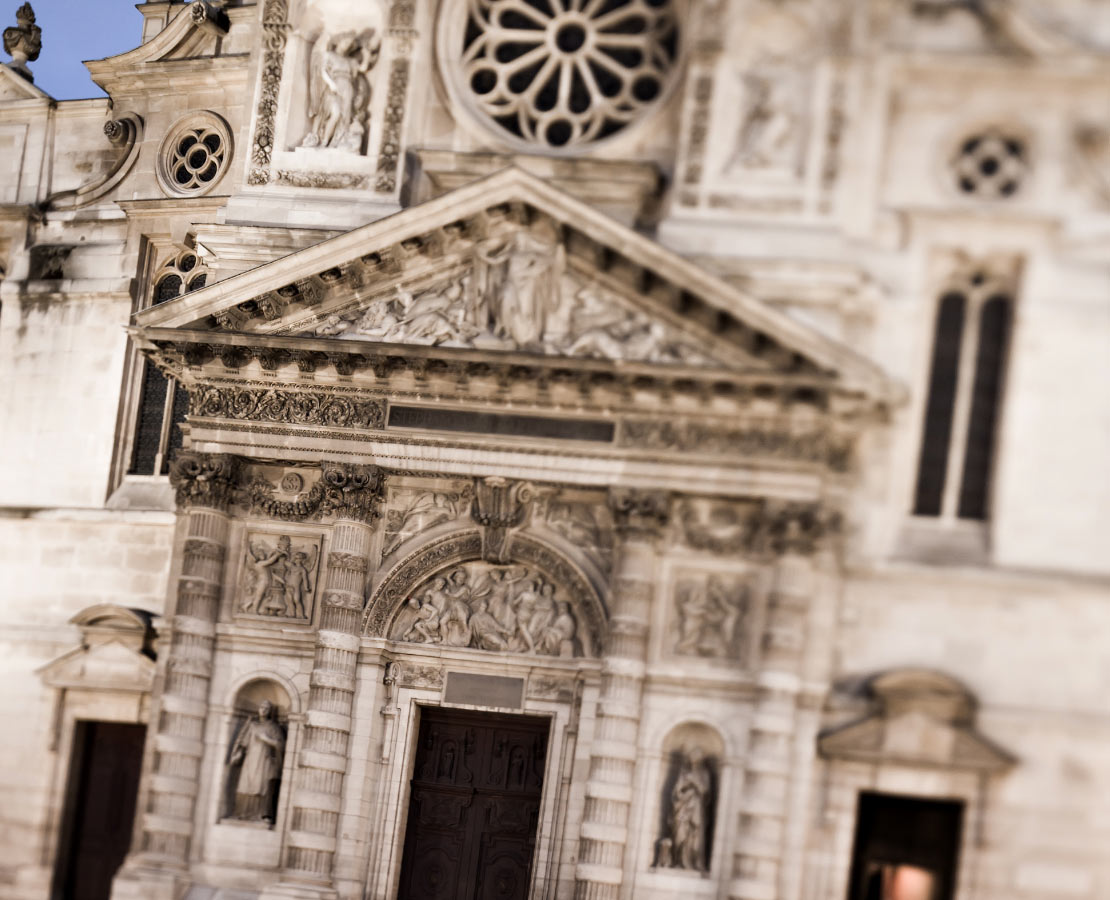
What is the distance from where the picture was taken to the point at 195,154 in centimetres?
2419

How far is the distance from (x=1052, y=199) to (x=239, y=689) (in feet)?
34.3

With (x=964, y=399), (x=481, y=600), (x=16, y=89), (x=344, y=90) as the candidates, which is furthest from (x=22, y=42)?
(x=964, y=399)

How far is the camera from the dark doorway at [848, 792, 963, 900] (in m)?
18.8

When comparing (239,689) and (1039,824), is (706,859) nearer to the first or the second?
(1039,824)

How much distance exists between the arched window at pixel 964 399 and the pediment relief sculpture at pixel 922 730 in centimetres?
199

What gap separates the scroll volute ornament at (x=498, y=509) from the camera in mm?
19781

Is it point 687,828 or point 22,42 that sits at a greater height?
point 22,42

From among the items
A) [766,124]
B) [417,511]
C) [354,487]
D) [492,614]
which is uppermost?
[766,124]

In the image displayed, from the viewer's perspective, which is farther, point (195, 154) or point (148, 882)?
point (195, 154)

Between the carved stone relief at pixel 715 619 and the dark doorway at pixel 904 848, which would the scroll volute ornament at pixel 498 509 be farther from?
the dark doorway at pixel 904 848

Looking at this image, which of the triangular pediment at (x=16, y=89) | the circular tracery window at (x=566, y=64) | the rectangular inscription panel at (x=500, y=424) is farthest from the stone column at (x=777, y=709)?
the triangular pediment at (x=16, y=89)

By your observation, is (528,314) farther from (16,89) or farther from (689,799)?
(16,89)

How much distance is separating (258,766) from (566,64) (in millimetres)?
8760

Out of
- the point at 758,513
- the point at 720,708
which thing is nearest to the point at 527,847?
the point at 720,708
